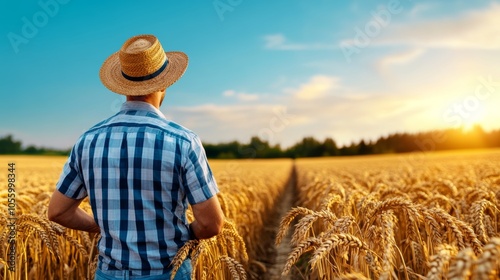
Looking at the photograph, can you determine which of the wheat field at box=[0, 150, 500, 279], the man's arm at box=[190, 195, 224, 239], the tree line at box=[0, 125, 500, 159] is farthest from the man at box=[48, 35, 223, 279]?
the tree line at box=[0, 125, 500, 159]

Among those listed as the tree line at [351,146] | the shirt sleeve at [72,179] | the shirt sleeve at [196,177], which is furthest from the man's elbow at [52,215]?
the tree line at [351,146]

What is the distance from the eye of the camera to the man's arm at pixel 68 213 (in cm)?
279

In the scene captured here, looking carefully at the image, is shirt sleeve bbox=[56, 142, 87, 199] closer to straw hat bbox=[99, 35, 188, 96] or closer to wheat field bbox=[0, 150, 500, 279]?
straw hat bbox=[99, 35, 188, 96]

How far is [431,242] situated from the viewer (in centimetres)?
358

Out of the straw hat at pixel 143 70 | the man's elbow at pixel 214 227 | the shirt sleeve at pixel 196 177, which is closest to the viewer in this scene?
the shirt sleeve at pixel 196 177

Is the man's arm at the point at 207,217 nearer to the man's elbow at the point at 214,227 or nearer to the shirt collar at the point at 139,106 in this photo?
the man's elbow at the point at 214,227

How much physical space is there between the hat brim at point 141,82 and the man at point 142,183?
10 millimetres

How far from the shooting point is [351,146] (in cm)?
11356

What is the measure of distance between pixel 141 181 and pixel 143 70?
0.73 metres

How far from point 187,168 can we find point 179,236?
Result: 1.55ft

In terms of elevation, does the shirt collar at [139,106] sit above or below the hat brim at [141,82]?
below

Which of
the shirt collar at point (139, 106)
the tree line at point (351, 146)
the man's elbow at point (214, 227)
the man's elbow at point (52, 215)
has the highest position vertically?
the tree line at point (351, 146)

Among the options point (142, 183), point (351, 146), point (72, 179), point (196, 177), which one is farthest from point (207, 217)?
point (351, 146)

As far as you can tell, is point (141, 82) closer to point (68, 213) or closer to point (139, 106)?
point (139, 106)
